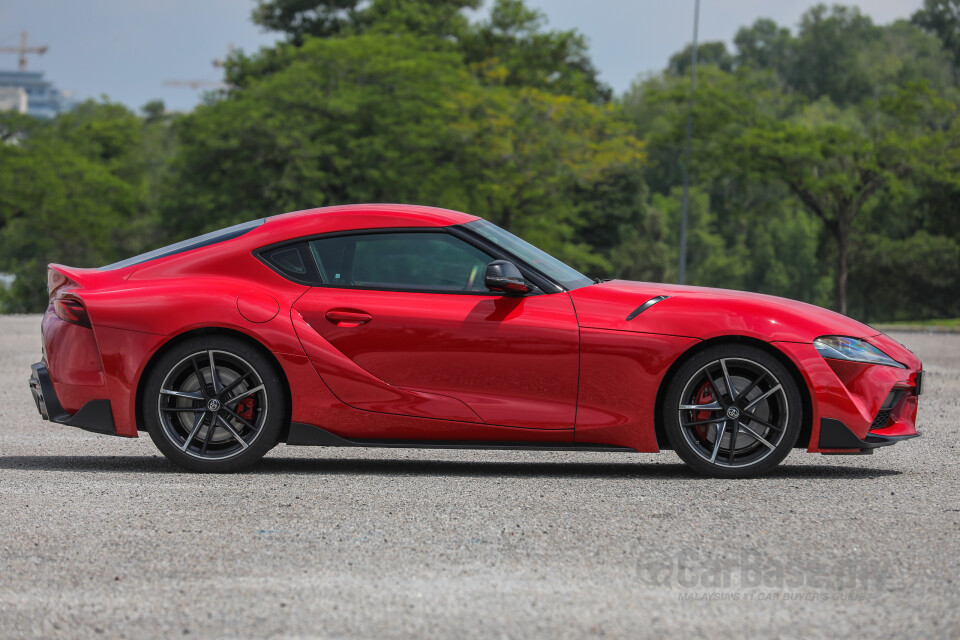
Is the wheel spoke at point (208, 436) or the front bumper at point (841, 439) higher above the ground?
the front bumper at point (841, 439)

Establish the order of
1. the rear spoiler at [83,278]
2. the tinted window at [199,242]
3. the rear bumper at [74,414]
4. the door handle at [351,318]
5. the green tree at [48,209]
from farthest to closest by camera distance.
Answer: the green tree at [48,209], the tinted window at [199,242], the rear spoiler at [83,278], the rear bumper at [74,414], the door handle at [351,318]

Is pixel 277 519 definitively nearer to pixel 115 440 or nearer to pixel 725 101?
pixel 115 440

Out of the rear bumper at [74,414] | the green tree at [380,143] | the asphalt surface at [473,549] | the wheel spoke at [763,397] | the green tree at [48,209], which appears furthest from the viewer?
the green tree at [48,209]

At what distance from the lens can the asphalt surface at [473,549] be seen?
3484mm

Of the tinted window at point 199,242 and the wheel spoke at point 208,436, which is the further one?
the tinted window at point 199,242

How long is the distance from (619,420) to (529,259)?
0.98 meters

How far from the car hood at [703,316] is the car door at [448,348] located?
158 millimetres

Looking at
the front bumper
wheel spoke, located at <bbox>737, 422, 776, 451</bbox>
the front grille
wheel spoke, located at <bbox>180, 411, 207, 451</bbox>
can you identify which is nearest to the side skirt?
wheel spoke, located at <bbox>180, 411, 207, 451</bbox>

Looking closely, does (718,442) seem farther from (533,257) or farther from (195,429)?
(195,429)

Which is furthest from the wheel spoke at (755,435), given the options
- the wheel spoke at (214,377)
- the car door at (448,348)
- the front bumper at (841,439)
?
the wheel spoke at (214,377)

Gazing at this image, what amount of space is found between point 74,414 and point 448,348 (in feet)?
6.63

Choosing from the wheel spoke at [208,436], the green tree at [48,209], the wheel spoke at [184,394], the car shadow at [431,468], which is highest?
the green tree at [48,209]

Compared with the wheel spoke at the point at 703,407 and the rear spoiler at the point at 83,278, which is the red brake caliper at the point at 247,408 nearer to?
the rear spoiler at the point at 83,278

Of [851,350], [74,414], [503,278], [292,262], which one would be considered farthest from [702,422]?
[74,414]
